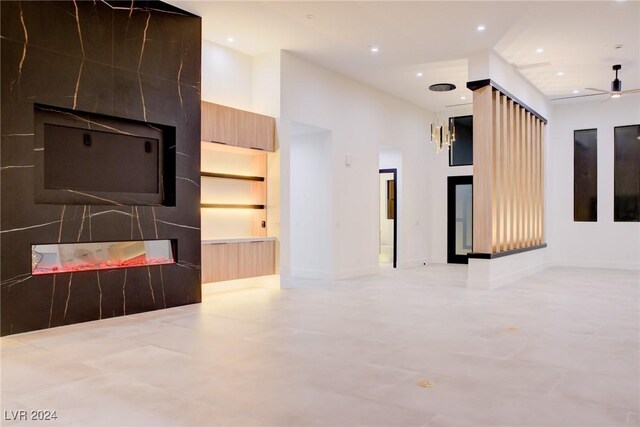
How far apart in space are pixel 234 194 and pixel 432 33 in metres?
3.95

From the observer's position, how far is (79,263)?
5652 millimetres

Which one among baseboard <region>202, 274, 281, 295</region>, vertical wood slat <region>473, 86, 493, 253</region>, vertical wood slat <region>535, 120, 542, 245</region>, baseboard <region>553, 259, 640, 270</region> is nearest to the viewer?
baseboard <region>202, 274, 281, 295</region>

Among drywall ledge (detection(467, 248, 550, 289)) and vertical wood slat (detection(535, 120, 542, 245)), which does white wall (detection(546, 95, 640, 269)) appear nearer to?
vertical wood slat (detection(535, 120, 542, 245))

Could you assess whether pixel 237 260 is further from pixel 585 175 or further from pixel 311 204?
pixel 585 175

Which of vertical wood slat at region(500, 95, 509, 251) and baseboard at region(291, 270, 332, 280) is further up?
vertical wood slat at region(500, 95, 509, 251)

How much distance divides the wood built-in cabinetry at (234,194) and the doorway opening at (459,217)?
19.9 feet

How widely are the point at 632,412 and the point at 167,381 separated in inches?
119

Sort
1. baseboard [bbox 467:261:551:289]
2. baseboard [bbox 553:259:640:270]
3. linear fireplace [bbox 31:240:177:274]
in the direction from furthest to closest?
baseboard [bbox 553:259:640:270] < baseboard [bbox 467:261:551:289] < linear fireplace [bbox 31:240:177:274]

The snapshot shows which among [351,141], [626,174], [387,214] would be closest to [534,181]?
[626,174]

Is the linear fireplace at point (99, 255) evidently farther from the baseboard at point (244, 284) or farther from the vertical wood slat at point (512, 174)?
the vertical wood slat at point (512, 174)

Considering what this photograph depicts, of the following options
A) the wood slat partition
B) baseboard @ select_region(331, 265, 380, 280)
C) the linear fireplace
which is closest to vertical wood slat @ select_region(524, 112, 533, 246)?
the wood slat partition

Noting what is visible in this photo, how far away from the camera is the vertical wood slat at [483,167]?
27.1 feet

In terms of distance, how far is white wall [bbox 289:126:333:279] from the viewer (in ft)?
30.8

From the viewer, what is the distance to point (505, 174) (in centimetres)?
905
